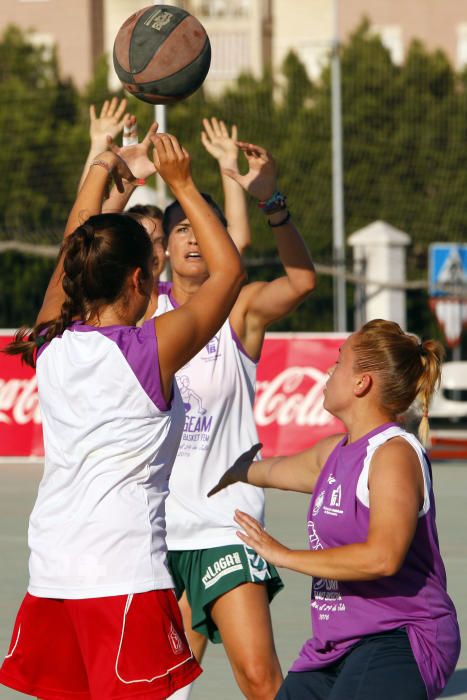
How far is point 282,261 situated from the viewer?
16.0 ft

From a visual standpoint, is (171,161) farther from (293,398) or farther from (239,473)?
(293,398)

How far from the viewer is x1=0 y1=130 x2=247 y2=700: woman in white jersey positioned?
134 inches

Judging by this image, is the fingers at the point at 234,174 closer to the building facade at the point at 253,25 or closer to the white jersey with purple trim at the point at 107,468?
the white jersey with purple trim at the point at 107,468

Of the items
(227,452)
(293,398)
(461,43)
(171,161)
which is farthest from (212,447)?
(461,43)

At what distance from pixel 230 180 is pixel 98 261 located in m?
1.86

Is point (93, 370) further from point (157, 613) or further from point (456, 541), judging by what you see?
point (456, 541)

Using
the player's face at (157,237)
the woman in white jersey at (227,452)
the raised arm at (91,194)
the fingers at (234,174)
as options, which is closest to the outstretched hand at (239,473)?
the raised arm at (91,194)

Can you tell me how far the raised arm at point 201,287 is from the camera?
3.40 m

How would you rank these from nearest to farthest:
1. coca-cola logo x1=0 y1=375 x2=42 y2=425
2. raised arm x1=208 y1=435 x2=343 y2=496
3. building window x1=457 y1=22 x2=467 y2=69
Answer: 1. raised arm x1=208 y1=435 x2=343 y2=496
2. coca-cola logo x1=0 y1=375 x2=42 y2=425
3. building window x1=457 y1=22 x2=467 y2=69

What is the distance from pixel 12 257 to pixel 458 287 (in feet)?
19.3

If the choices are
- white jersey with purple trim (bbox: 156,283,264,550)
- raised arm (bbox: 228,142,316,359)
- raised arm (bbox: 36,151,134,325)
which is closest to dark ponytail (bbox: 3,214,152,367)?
raised arm (bbox: 36,151,134,325)

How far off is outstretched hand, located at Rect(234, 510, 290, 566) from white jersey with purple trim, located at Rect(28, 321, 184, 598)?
0.81 ft

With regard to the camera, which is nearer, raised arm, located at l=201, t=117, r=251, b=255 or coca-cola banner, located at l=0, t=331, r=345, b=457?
raised arm, located at l=201, t=117, r=251, b=255

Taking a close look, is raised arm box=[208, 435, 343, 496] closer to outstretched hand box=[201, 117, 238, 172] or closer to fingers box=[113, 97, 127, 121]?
fingers box=[113, 97, 127, 121]
